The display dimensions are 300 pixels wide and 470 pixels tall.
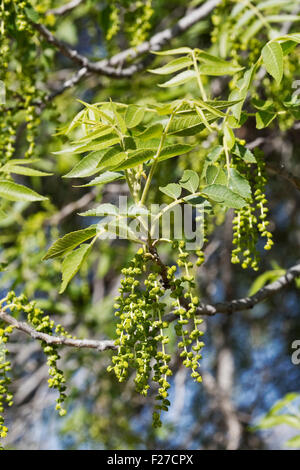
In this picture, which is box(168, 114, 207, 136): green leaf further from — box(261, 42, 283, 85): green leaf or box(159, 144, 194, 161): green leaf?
box(261, 42, 283, 85): green leaf

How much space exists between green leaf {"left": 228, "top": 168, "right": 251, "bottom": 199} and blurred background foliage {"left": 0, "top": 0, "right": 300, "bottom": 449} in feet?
5.40

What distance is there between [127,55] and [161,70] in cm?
125

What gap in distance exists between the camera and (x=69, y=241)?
142 centimetres

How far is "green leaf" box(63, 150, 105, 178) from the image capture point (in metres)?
1.44

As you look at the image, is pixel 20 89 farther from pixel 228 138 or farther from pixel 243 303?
pixel 243 303

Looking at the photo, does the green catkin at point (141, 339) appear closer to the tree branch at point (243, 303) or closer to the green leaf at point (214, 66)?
the tree branch at point (243, 303)

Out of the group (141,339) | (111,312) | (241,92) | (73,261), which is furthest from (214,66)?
(111,312)

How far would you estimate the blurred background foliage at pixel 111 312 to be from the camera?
3.68 m

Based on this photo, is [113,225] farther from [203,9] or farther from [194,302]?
[203,9]

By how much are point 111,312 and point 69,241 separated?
8.32 feet

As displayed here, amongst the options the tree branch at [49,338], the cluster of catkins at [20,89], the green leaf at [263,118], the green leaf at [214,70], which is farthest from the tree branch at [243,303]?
the cluster of catkins at [20,89]

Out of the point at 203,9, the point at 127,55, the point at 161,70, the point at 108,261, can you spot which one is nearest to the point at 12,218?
the point at 108,261

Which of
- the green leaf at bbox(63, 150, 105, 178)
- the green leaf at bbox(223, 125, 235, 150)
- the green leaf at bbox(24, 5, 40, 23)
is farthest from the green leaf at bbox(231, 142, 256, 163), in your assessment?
the green leaf at bbox(24, 5, 40, 23)

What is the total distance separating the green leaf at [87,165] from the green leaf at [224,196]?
0.29 m
